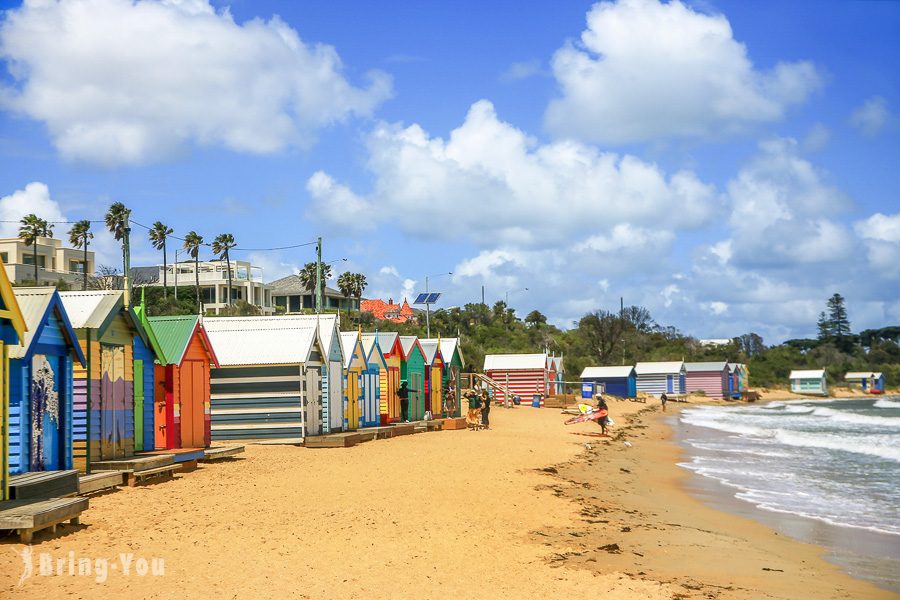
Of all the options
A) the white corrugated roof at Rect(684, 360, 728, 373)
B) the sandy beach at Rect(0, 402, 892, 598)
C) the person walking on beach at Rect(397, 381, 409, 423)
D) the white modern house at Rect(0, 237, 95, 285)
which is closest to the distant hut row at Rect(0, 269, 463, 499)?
the person walking on beach at Rect(397, 381, 409, 423)

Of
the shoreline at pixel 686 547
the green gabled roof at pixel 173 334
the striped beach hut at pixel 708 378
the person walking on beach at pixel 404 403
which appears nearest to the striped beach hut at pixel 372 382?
the person walking on beach at pixel 404 403

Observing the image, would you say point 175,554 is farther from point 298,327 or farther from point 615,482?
point 298,327

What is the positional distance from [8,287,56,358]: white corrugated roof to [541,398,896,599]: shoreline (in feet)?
25.6

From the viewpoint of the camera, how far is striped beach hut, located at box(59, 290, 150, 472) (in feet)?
49.9

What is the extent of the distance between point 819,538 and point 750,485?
7446mm

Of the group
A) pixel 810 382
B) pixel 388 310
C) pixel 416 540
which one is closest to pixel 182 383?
pixel 416 540

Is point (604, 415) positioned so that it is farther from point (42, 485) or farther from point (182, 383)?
point (42, 485)

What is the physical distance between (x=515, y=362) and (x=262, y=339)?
35.8m

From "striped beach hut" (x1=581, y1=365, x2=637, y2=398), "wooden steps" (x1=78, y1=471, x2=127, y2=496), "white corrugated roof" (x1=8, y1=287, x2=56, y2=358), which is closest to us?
"white corrugated roof" (x1=8, y1=287, x2=56, y2=358)

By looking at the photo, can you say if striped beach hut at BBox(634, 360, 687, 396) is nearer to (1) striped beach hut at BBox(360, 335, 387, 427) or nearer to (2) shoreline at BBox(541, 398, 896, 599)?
(1) striped beach hut at BBox(360, 335, 387, 427)

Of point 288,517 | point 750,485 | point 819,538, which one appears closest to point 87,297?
point 288,517

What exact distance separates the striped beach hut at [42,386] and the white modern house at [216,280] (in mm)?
65060

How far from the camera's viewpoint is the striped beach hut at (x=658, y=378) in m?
93.4

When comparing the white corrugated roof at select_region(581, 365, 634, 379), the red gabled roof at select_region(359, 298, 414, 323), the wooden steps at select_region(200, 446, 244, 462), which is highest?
the red gabled roof at select_region(359, 298, 414, 323)
